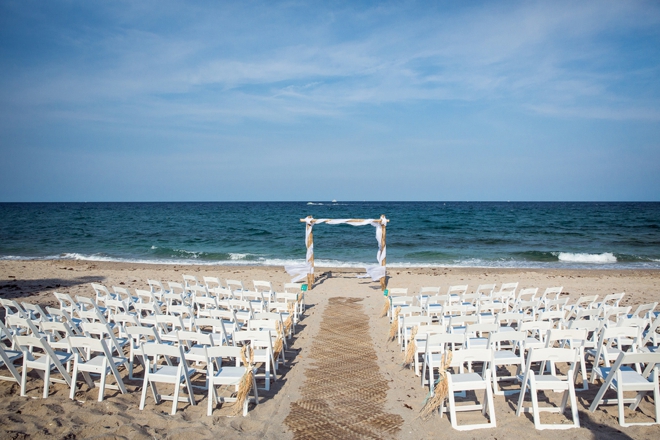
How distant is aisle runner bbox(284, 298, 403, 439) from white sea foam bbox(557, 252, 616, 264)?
17.6 m

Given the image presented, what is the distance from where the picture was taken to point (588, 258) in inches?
833

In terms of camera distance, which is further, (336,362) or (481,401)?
(336,362)

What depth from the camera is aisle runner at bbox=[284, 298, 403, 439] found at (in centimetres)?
426

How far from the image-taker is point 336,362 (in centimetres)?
624

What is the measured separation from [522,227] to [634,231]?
803 cm

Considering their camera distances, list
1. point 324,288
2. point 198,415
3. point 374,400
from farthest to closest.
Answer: point 324,288 → point 374,400 → point 198,415

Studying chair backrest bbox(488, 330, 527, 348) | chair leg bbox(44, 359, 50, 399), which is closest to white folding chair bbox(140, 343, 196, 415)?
chair leg bbox(44, 359, 50, 399)

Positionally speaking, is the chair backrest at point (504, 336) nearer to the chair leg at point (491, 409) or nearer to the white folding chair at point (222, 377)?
the chair leg at point (491, 409)

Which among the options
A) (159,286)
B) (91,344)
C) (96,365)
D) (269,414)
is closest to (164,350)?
(91,344)

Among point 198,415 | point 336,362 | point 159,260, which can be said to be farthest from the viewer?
point 159,260

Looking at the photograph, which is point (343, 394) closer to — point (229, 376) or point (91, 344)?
point (229, 376)

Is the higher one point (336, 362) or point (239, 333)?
point (239, 333)

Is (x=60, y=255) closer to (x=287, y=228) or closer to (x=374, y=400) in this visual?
(x=287, y=228)

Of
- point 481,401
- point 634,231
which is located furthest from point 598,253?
point 481,401
